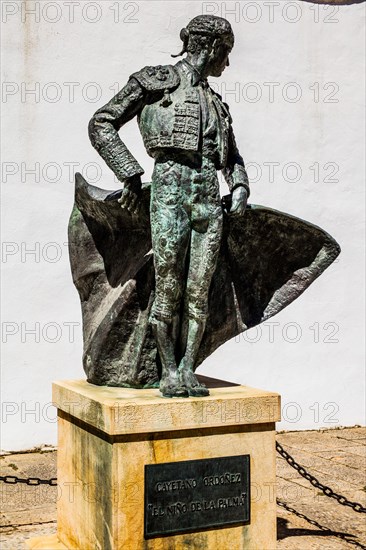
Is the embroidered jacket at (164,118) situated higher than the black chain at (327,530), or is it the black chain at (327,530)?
the embroidered jacket at (164,118)

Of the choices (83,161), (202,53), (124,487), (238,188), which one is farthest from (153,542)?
(83,161)

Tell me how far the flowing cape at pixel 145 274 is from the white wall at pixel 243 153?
253 centimetres

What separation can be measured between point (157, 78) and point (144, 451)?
5.46 ft

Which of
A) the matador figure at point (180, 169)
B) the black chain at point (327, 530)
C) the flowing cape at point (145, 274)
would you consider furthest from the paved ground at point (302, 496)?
the matador figure at point (180, 169)

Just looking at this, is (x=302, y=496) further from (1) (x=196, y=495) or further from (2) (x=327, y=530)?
(1) (x=196, y=495)

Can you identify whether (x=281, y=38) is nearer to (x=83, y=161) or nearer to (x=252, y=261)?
(x=83, y=161)

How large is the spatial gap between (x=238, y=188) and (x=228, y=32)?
0.72 metres

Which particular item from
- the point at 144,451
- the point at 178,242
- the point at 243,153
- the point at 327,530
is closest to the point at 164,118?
the point at 178,242

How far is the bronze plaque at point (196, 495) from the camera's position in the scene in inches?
131

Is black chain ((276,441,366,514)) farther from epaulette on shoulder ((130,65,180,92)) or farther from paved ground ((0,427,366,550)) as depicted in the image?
epaulette on shoulder ((130,65,180,92))

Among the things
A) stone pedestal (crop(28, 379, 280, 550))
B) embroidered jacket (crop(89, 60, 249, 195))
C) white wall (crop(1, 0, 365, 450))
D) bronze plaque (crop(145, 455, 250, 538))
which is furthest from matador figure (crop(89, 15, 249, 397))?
white wall (crop(1, 0, 365, 450))

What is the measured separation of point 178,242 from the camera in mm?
3510

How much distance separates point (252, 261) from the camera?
3.93 m

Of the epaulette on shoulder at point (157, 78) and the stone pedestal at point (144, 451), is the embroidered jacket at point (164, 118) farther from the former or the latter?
the stone pedestal at point (144, 451)
